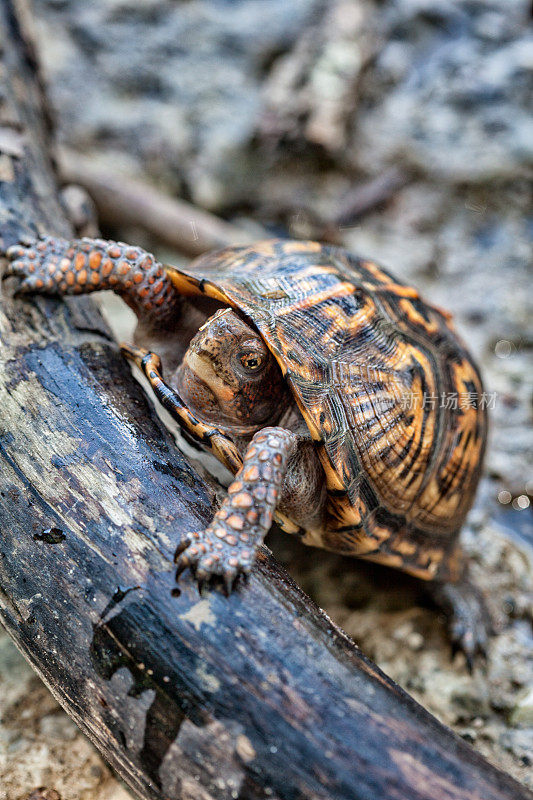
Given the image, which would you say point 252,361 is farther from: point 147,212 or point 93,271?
point 147,212

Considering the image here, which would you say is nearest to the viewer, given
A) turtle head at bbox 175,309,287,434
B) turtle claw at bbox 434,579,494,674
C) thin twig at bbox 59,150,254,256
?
turtle head at bbox 175,309,287,434

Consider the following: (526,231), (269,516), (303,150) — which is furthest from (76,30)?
(269,516)

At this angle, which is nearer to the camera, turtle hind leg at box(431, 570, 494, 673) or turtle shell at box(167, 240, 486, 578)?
turtle shell at box(167, 240, 486, 578)

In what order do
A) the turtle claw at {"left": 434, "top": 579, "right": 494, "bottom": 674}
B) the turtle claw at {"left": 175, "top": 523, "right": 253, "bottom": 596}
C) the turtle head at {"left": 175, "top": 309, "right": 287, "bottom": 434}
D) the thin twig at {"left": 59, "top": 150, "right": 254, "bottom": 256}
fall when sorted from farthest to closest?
1. the thin twig at {"left": 59, "top": 150, "right": 254, "bottom": 256}
2. the turtle claw at {"left": 434, "top": 579, "right": 494, "bottom": 674}
3. the turtle head at {"left": 175, "top": 309, "right": 287, "bottom": 434}
4. the turtle claw at {"left": 175, "top": 523, "right": 253, "bottom": 596}

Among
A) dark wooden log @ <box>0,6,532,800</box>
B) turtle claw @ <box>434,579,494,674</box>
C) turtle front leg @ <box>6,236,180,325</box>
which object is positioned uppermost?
turtle front leg @ <box>6,236,180,325</box>

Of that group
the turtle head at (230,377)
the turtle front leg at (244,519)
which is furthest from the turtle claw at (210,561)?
the turtle head at (230,377)

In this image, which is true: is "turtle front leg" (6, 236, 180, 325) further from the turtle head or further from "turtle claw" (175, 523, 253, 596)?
"turtle claw" (175, 523, 253, 596)

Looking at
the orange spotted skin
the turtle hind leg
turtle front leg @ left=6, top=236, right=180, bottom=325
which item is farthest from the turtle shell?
the turtle hind leg
